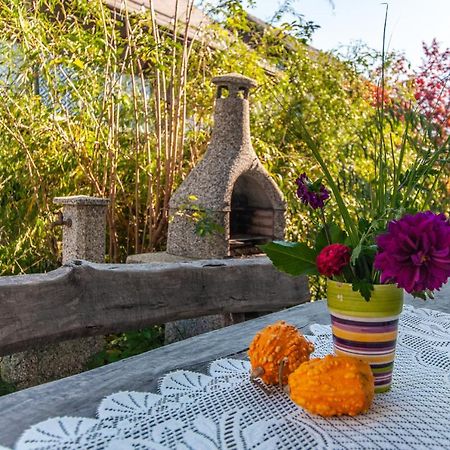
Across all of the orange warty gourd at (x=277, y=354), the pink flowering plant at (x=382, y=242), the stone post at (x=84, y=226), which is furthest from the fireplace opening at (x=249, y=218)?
the orange warty gourd at (x=277, y=354)

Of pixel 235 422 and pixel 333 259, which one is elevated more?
pixel 333 259

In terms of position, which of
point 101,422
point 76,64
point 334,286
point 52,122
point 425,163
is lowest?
point 101,422

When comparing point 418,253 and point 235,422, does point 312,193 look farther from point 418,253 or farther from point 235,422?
point 235,422

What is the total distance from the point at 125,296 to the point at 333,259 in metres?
0.79

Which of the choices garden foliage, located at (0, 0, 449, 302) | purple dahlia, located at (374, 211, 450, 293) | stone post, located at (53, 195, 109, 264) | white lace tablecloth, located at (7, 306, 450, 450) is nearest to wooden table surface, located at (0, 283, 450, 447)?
white lace tablecloth, located at (7, 306, 450, 450)

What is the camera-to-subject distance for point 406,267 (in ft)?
2.36

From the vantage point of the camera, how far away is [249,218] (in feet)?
11.9

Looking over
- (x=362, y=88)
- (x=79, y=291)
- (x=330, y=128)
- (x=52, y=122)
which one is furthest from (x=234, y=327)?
(x=362, y=88)

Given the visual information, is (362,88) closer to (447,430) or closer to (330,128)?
(330,128)

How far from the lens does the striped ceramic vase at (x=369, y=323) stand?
853 millimetres

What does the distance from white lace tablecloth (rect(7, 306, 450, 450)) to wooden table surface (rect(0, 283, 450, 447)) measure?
0.10ft

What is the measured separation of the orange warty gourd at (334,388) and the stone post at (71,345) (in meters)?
1.71

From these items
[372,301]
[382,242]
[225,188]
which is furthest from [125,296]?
[225,188]

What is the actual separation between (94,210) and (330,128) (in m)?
2.10
